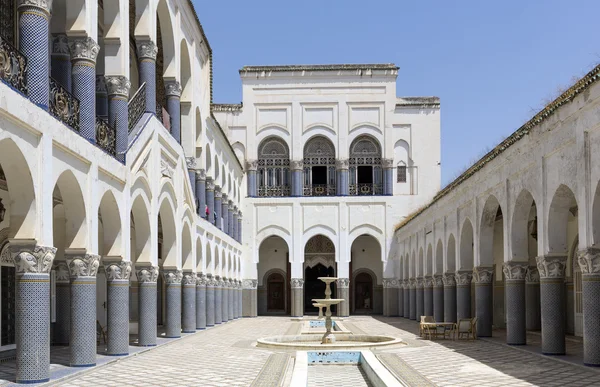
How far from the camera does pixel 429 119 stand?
3603cm

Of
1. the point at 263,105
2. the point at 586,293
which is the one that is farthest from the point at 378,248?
the point at 586,293

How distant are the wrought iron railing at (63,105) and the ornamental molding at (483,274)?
33.4 feet

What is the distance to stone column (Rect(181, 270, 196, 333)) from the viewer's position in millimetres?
21203

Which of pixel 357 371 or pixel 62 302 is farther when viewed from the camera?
pixel 62 302

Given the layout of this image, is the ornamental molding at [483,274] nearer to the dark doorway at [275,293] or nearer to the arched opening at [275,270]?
the arched opening at [275,270]

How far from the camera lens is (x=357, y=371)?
13.8 m

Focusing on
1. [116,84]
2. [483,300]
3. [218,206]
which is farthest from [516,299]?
[218,206]

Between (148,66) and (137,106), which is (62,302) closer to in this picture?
(137,106)

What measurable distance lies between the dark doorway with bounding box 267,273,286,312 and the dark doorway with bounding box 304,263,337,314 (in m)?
1.28

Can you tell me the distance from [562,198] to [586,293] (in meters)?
2.04

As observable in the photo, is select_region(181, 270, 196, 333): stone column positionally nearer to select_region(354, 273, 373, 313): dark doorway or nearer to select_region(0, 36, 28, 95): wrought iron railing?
select_region(0, 36, 28, 95): wrought iron railing

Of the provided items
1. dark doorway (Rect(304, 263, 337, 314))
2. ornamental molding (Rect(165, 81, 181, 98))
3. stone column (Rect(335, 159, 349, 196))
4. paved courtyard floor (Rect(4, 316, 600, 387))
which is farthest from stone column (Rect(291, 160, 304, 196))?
paved courtyard floor (Rect(4, 316, 600, 387))

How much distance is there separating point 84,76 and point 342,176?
2338cm

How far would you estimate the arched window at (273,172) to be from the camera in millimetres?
35594
